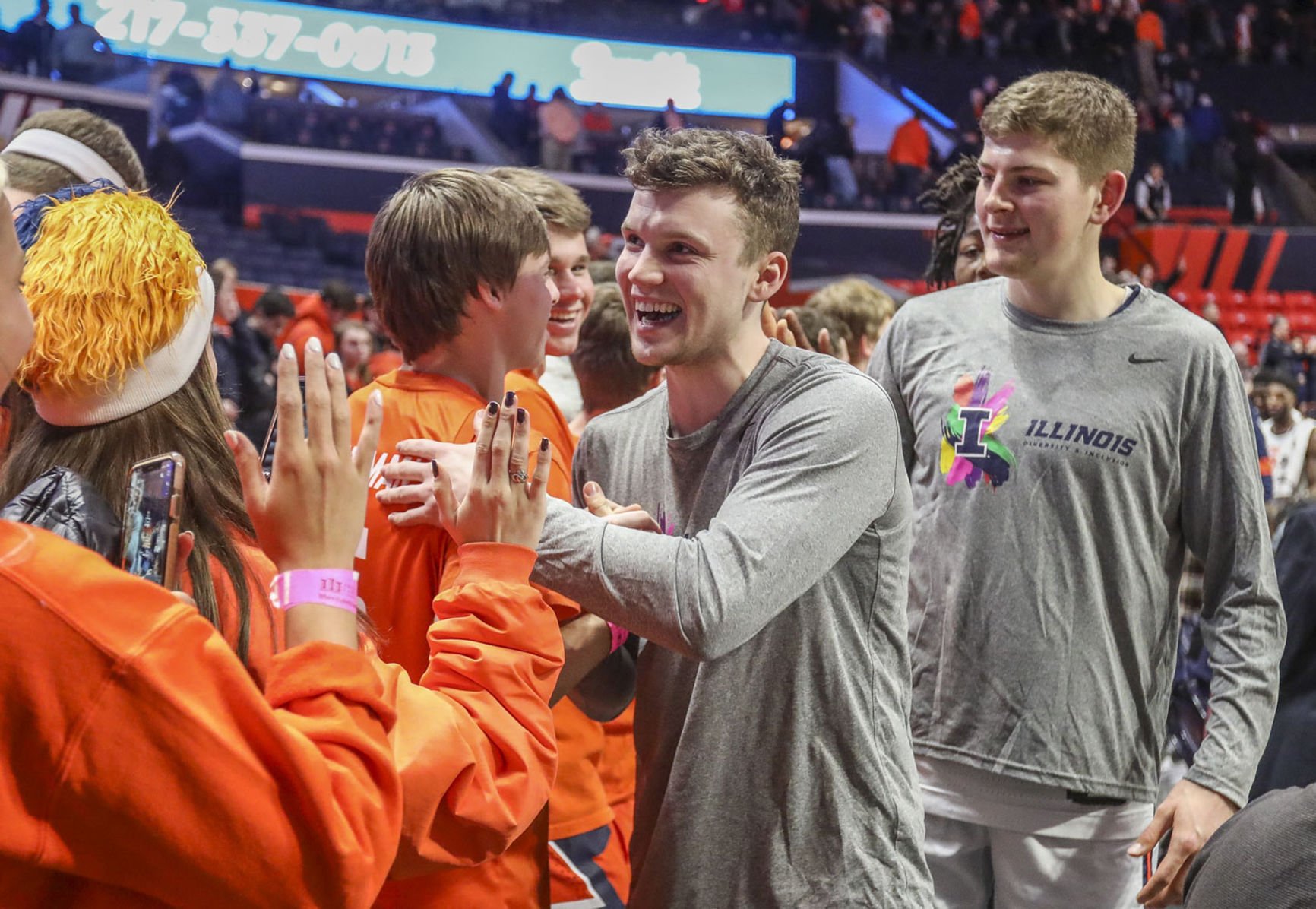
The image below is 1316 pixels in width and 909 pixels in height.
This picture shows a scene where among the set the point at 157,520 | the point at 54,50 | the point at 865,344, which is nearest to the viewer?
the point at 157,520

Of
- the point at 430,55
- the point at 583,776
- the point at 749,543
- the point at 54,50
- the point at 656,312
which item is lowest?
the point at 583,776

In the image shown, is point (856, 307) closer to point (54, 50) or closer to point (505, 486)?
point (505, 486)

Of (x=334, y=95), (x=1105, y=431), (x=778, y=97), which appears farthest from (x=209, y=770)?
(x=778, y=97)

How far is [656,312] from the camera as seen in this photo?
2070 millimetres

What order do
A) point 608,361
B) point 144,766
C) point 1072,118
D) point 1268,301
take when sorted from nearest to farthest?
point 144,766 → point 1072,118 → point 608,361 → point 1268,301

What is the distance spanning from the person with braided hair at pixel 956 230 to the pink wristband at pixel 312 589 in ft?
8.30

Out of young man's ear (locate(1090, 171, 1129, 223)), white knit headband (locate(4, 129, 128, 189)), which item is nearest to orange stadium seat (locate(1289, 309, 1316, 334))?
young man's ear (locate(1090, 171, 1129, 223))

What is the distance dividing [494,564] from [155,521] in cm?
42

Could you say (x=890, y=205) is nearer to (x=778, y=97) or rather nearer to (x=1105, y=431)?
(x=778, y=97)

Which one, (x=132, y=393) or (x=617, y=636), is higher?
(x=132, y=393)

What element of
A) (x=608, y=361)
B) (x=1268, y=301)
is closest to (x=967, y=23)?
(x=1268, y=301)

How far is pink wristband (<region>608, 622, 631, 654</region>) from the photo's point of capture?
83.4 inches

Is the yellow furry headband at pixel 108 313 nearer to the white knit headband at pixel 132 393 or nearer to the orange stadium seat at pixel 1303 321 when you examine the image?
the white knit headband at pixel 132 393

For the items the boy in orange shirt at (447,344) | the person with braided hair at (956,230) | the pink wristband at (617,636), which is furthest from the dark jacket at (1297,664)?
the boy in orange shirt at (447,344)
